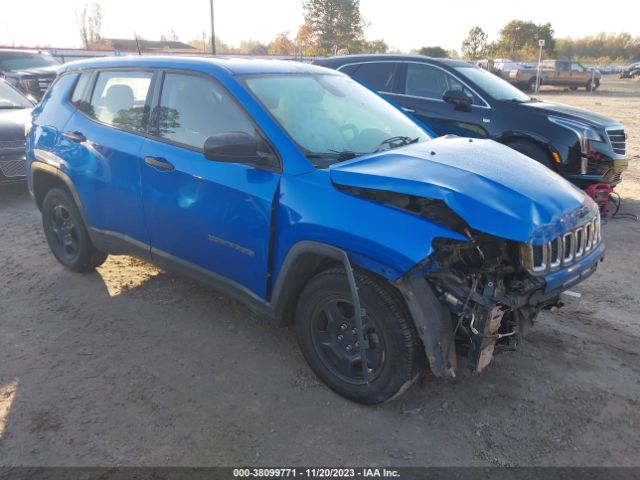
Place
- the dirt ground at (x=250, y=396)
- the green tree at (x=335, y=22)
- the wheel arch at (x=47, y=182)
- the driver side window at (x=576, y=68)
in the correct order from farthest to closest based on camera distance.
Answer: the green tree at (x=335, y=22) → the driver side window at (x=576, y=68) → the wheel arch at (x=47, y=182) → the dirt ground at (x=250, y=396)

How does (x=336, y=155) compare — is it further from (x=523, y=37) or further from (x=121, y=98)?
(x=523, y=37)

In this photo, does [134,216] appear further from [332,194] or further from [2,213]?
[2,213]

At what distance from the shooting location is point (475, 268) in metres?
2.67

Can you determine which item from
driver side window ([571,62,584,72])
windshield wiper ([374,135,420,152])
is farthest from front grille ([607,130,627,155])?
driver side window ([571,62,584,72])

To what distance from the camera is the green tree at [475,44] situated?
63481mm

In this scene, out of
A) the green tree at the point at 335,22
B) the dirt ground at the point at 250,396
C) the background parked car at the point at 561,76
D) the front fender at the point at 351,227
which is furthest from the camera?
the green tree at the point at 335,22

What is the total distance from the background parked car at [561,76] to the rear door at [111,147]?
105ft

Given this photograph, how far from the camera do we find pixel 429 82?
7.38 meters

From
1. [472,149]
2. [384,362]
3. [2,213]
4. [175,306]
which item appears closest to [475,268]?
[384,362]

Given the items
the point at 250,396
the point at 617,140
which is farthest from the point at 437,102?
the point at 250,396

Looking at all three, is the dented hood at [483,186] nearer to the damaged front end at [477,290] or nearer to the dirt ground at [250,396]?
the damaged front end at [477,290]

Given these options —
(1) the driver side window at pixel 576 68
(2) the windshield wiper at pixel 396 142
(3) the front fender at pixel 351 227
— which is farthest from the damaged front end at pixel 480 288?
(1) the driver side window at pixel 576 68

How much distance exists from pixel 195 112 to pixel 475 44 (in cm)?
6832

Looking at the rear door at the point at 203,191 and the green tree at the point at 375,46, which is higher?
the green tree at the point at 375,46
